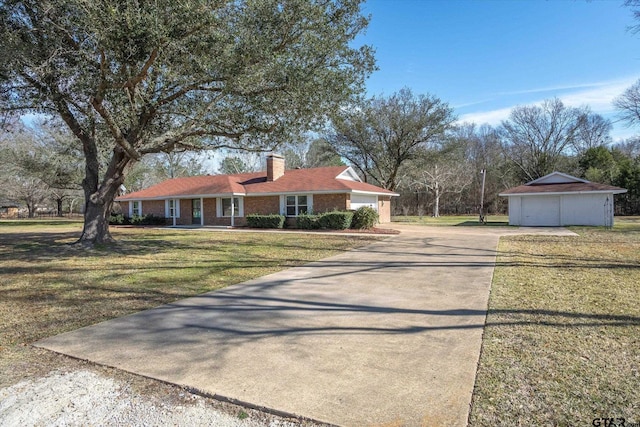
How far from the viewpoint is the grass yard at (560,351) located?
2.86 metres

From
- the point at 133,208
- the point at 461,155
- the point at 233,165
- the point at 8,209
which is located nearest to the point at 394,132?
the point at 461,155

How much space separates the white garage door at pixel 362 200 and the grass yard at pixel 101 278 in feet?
26.9

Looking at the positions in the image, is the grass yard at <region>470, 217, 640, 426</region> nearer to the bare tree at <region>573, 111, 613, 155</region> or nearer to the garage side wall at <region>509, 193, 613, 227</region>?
the garage side wall at <region>509, 193, 613, 227</region>

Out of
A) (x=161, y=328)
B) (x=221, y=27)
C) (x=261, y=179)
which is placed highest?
(x=221, y=27)

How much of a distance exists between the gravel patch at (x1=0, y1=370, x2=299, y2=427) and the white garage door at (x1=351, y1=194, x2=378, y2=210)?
20181 millimetres

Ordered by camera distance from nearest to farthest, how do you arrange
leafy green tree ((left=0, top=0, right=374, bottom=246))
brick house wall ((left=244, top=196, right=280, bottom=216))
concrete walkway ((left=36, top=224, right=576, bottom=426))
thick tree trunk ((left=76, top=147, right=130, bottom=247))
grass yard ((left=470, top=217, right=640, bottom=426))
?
grass yard ((left=470, top=217, right=640, bottom=426)) → concrete walkway ((left=36, top=224, right=576, bottom=426)) → leafy green tree ((left=0, top=0, right=374, bottom=246)) → thick tree trunk ((left=76, top=147, right=130, bottom=247)) → brick house wall ((left=244, top=196, right=280, bottom=216))

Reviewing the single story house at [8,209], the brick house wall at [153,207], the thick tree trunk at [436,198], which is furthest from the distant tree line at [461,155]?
the single story house at [8,209]

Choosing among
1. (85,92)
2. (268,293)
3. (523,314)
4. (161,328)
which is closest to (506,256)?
(523,314)

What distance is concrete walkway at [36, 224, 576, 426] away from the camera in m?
3.08

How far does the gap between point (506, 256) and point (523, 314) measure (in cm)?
640

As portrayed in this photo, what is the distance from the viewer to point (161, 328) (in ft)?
16.2

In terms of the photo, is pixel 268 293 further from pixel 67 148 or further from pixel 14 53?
pixel 67 148

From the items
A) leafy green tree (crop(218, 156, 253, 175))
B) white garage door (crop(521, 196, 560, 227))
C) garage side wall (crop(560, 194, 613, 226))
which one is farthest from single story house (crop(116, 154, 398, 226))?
leafy green tree (crop(218, 156, 253, 175))

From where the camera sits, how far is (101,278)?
27.0ft
